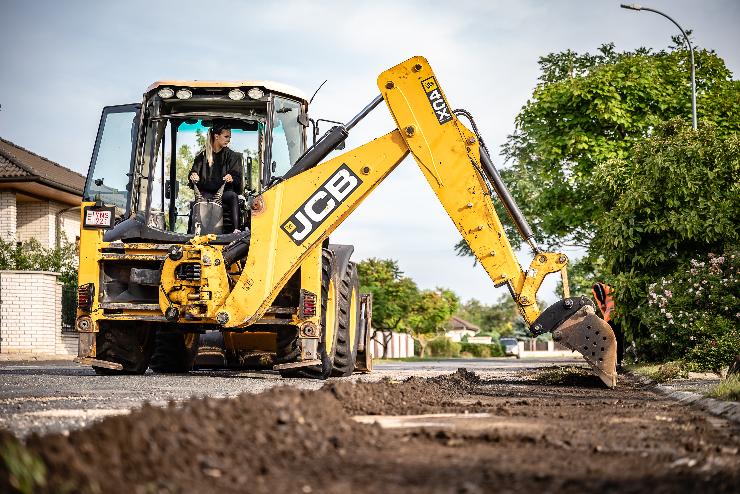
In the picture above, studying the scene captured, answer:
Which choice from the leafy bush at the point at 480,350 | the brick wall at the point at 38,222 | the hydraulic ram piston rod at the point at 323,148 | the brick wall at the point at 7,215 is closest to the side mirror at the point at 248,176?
the hydraulic ram piston rod at the point at 323,148

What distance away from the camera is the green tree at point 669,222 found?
1712cm

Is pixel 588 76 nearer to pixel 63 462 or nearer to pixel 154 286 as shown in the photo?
pixel 154 286

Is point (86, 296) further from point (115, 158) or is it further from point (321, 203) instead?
point (321, 203)

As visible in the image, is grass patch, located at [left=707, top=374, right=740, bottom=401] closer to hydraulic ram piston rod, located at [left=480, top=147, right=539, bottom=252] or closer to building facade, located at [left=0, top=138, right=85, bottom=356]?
hydraulic ram piston rod, located at [left=480, top=147, right=539, bottom=252]

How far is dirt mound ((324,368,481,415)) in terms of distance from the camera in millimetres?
7484

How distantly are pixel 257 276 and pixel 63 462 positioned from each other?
8.63m

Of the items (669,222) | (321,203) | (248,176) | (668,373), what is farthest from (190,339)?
(669,222)

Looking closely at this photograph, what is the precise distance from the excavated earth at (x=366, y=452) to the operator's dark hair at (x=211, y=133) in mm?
6654

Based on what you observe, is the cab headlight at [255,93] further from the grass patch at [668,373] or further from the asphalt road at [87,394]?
the grass patch at [668,373]

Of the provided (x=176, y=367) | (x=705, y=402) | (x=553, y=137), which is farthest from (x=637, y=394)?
(x=553, y=137)

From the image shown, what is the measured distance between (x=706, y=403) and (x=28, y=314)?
23.2 meters

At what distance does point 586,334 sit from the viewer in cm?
1169

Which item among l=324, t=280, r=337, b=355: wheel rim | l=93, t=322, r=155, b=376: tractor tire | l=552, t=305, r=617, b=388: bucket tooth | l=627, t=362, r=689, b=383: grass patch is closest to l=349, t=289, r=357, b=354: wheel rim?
l=324, t=280, r=337, b=355: wheel rim

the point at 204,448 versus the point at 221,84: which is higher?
the point at 221,84
